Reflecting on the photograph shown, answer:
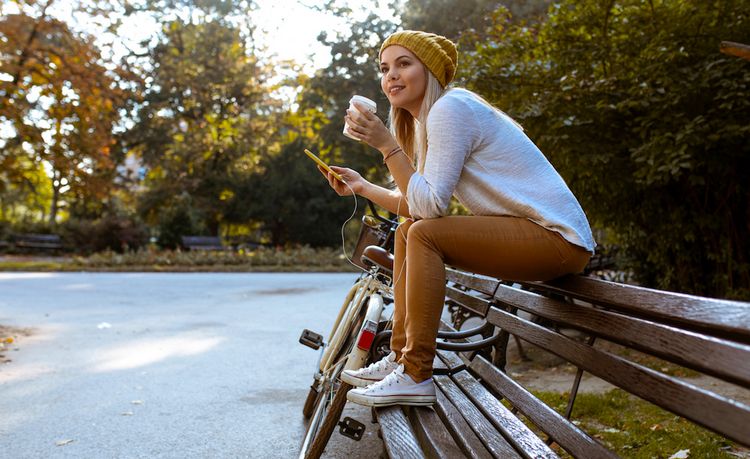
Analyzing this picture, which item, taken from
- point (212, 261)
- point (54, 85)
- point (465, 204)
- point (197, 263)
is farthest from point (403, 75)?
point (212, 261)

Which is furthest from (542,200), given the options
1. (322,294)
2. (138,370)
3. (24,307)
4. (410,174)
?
(322,294)

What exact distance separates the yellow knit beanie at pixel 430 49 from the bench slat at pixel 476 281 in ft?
3.47

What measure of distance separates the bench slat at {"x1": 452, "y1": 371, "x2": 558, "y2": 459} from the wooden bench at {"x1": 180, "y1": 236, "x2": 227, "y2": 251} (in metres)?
21.7

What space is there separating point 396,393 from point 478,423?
0.33 meters

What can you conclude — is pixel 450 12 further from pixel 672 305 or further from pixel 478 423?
pixel 672 305

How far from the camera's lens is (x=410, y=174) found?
8.72ft

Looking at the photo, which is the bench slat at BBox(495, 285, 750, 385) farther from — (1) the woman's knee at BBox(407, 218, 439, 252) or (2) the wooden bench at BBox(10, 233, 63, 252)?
(2) the wooden bench at BBox(10, 233, 63, 252)

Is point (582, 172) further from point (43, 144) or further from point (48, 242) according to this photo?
point (48, 242)

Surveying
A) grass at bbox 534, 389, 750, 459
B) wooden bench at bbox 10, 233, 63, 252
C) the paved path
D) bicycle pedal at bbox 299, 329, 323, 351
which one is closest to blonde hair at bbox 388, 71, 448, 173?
bicycle pedal at bbox 299, 329, 323, 351

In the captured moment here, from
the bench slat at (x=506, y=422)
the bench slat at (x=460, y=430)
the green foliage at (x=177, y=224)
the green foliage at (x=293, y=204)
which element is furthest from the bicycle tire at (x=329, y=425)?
the green foliage at (x=293, y=204)

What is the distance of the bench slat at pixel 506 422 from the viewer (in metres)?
2.08

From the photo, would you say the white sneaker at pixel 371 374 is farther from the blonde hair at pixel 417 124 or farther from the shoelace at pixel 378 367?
the blonde hair at pixel 417 124

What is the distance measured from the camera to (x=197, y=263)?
808 inches

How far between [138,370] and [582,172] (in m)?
4.33
